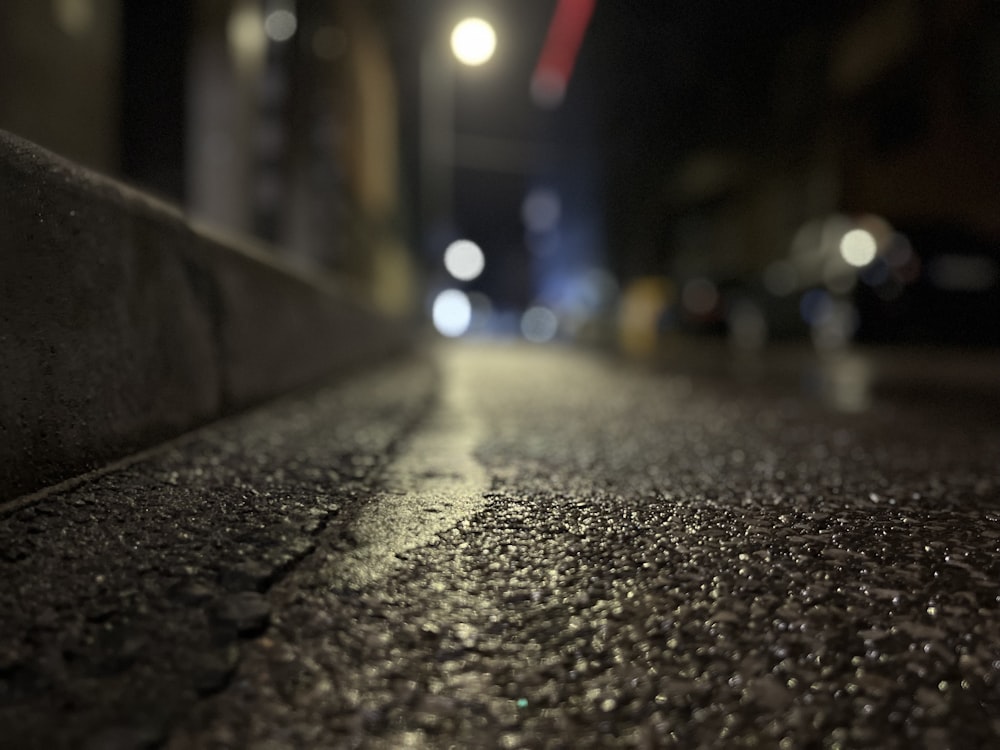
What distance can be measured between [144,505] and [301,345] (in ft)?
6.77

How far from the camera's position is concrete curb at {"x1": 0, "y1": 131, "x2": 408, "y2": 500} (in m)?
1.28

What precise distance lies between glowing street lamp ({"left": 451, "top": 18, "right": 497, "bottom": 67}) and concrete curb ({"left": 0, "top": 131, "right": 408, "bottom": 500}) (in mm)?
8429

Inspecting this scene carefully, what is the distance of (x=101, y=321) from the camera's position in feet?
5.03

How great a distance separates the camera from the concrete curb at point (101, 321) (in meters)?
1.28

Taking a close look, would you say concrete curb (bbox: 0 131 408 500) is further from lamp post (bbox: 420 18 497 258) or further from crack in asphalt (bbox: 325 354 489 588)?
lamp post (bbox: 420 18 497 258)

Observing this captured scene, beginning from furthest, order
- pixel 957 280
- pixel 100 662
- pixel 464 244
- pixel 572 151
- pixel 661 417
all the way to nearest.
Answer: pixel 464 244 → pixel 572 151 → pixel 957 280 → pixel 661 417 → pixel 100 662

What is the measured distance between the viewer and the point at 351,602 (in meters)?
1.09

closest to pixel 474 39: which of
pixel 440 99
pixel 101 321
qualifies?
pixel 440 99

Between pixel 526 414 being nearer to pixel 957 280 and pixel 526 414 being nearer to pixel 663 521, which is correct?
pixel 663 521

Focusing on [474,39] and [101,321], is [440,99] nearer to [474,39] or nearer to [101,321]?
[474,39]

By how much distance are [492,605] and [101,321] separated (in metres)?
1.00

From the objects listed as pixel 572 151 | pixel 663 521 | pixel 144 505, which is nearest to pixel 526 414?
pixel 663 521

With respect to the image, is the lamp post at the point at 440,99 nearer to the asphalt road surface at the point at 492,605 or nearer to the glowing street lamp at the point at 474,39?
the glowing street lamp at the point at 474,39

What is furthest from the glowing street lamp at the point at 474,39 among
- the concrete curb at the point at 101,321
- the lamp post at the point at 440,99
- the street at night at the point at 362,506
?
the concrete curb at the point at 101,321
